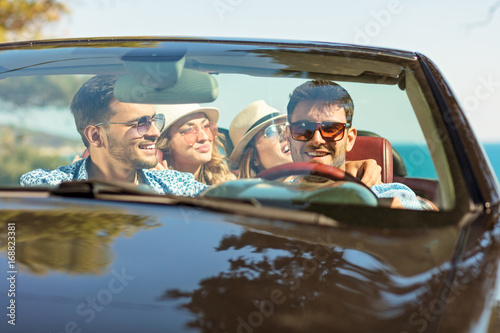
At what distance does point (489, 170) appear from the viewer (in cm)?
184

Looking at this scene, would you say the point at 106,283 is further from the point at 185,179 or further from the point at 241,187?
the point at 185,179

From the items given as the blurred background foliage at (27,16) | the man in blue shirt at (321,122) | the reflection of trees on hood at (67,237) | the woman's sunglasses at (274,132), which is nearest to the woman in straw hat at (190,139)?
the woman's sunglasses at (274,132)

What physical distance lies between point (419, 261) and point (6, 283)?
34.9 inches

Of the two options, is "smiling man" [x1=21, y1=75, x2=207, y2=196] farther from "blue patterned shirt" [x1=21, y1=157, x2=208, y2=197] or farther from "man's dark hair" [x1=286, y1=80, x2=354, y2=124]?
"man's dark hair" [x1=286, y1=80, x2=354, y2=124]

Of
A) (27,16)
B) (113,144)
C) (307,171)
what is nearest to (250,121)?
(307,171)

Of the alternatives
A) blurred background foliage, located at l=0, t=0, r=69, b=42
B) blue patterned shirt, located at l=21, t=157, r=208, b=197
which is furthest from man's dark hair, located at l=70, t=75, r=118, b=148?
blurred background foliage, located at l=0, t=0, r=69, b=42

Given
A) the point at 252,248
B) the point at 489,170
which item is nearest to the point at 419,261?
the point at 252,248

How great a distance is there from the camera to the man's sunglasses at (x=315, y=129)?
2.19m

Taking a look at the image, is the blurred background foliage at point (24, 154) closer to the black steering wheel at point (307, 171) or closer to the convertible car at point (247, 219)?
the convertible car at point (247, 219)

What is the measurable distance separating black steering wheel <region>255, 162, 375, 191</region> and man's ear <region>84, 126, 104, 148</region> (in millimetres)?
555

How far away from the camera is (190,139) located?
7.35ft

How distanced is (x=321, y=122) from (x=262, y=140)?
0.22 metres

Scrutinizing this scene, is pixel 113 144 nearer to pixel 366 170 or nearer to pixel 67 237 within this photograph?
pixel 67 237

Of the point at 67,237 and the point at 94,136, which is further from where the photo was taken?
the point at 94,136
